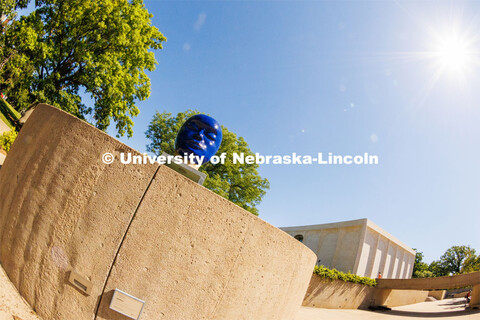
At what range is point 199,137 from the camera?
18.0 ft

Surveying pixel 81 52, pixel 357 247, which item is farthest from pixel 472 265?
pixel 81 52

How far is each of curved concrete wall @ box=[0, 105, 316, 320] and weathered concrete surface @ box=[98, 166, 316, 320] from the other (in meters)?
0.01

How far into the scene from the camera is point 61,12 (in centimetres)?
1277

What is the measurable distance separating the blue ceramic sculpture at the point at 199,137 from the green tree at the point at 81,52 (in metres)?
9.72

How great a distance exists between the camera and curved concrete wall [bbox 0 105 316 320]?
3.07 metres

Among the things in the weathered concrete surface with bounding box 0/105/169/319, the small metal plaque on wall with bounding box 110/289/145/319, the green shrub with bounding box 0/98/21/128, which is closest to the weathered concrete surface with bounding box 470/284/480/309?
the small metal plaque on wall with bounding box 110/289/145/319

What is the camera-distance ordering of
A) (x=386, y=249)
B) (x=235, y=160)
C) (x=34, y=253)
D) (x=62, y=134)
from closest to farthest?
(x=34, y=253) < (x=62, y=134) < (x=235, y=160) < (x=386, y=249)

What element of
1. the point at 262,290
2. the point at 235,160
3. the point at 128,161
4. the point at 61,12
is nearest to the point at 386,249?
the point at 235,160

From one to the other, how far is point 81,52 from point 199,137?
11.9 meters

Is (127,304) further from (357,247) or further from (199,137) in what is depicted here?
(357,247)

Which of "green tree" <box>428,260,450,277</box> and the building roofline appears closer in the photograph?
the building roofline

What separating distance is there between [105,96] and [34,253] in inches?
489

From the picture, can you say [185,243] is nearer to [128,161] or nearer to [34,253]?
[128,161]

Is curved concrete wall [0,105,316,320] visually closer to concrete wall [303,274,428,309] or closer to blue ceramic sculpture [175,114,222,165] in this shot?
blue ceramic sculpture [175,114,222,165]
